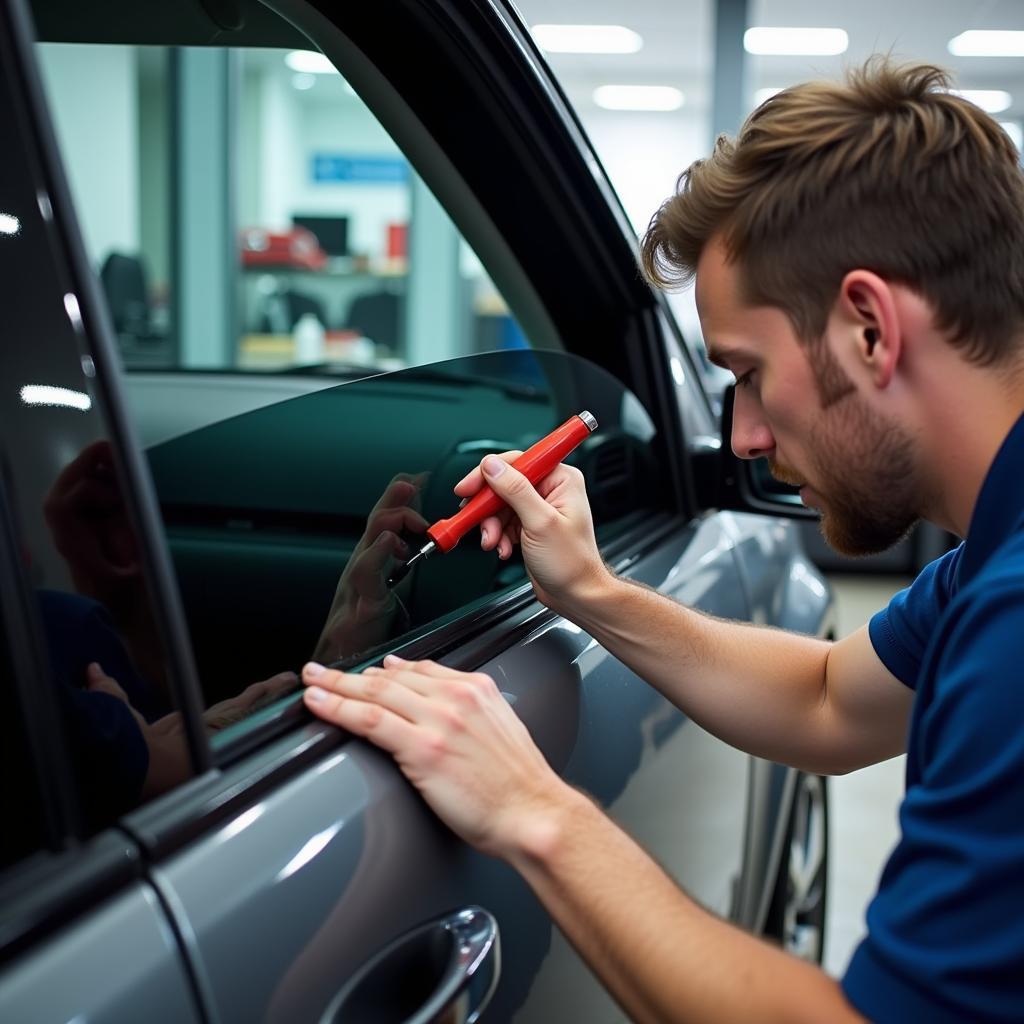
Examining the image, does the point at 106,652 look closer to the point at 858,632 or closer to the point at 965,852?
the point at 965,852

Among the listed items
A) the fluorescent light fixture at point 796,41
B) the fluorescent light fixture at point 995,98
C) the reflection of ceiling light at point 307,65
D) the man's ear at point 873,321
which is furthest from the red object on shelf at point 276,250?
the man's ear at point 873,321

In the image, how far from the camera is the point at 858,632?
1312 mm

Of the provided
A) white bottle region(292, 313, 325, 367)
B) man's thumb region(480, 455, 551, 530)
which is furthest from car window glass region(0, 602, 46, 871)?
white bottle region(292, 313, 325, 367)

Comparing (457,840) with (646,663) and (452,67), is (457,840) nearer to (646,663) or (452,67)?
(646,663)

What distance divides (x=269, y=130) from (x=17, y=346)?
1356 cm

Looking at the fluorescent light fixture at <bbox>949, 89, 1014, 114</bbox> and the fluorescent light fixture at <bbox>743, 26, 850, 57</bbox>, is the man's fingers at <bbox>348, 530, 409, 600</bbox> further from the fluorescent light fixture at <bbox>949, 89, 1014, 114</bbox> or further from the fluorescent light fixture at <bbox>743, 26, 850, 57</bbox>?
the fluorescent light fixture at <bbox>949, 89, 1014, 114</bbox>

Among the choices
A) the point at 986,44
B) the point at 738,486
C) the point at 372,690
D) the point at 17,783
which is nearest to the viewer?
the point at 17,783

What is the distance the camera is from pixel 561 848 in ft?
2.65

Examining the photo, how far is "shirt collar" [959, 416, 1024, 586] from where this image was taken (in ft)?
3.05

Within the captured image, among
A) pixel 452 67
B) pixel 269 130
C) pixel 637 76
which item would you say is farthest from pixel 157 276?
pixel 452 67

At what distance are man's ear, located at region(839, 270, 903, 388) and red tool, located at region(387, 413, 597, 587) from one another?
30cm

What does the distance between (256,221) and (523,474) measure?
1353 centimetres

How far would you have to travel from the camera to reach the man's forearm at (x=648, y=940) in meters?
0.76

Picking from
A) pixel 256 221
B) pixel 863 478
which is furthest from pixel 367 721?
pixel 256 221
